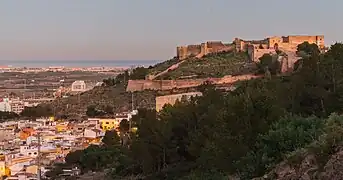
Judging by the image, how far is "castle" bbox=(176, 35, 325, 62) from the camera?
1614 inches

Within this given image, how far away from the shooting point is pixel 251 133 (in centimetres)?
909

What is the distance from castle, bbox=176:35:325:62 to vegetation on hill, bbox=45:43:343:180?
2528 centimetres

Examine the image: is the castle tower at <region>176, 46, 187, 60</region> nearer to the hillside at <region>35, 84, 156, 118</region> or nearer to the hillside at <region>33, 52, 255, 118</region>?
the hillside at <region>33, 52, 255, 118</region>

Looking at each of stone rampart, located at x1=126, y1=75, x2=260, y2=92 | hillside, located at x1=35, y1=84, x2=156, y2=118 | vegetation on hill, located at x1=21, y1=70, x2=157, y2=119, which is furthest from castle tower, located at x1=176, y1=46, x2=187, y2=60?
stone rampart, located at x1=126, y1=75, x2=260, y2=92

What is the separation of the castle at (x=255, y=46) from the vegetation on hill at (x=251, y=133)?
25.3m

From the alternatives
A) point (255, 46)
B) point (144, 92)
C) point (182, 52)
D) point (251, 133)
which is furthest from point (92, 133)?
point (251, 133)

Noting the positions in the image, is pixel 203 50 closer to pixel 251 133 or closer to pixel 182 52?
pixel 182 52

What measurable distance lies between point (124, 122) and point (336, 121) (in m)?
25.4

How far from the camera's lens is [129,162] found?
1645 centimetres

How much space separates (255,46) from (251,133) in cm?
3322

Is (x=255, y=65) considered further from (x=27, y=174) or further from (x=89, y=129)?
(x=27, y=174)

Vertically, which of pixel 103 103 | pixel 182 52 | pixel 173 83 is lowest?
pixel 103 103

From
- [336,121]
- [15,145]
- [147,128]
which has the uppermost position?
[336,121]

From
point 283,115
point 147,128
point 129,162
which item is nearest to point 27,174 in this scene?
point 129,162
